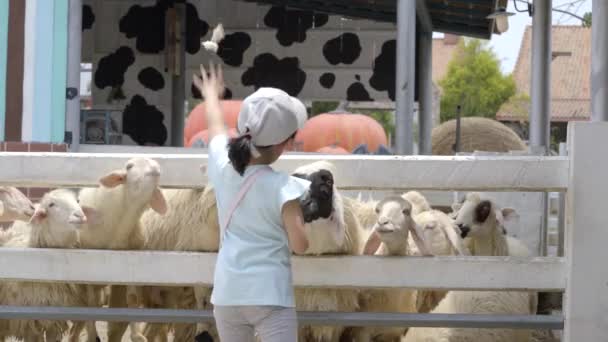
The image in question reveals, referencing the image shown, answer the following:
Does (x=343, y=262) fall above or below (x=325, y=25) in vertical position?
below

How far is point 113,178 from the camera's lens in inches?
191

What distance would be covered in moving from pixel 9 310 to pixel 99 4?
13538mm

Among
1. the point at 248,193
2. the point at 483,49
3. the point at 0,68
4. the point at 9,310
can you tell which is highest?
the point at 483,49

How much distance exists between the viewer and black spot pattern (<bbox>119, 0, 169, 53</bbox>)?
17.4m

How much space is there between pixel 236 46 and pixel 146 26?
1.65 metres

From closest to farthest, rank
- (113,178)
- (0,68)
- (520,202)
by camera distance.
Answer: (113,178)
(520,202)
(0,68)

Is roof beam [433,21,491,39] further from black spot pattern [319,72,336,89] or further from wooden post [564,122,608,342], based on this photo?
wooden post [564,122,608,342]

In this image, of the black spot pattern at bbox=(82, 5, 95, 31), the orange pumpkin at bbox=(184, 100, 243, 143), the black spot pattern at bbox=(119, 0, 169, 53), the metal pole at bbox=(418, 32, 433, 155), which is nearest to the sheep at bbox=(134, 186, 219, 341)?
the orange pumpkin at bbox=(184, 100, 243, 143)

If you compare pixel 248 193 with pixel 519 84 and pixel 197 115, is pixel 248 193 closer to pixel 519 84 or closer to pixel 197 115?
pixel 197 115

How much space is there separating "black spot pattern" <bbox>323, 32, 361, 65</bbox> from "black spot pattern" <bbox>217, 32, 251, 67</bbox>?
4.50 ft

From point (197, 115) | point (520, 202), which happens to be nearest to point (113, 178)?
point (520, 202)

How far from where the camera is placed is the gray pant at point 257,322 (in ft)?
11.7

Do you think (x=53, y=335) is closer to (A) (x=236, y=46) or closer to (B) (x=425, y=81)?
(B) (x=425, y=81)

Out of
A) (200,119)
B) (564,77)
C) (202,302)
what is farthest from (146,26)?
(564,77)
